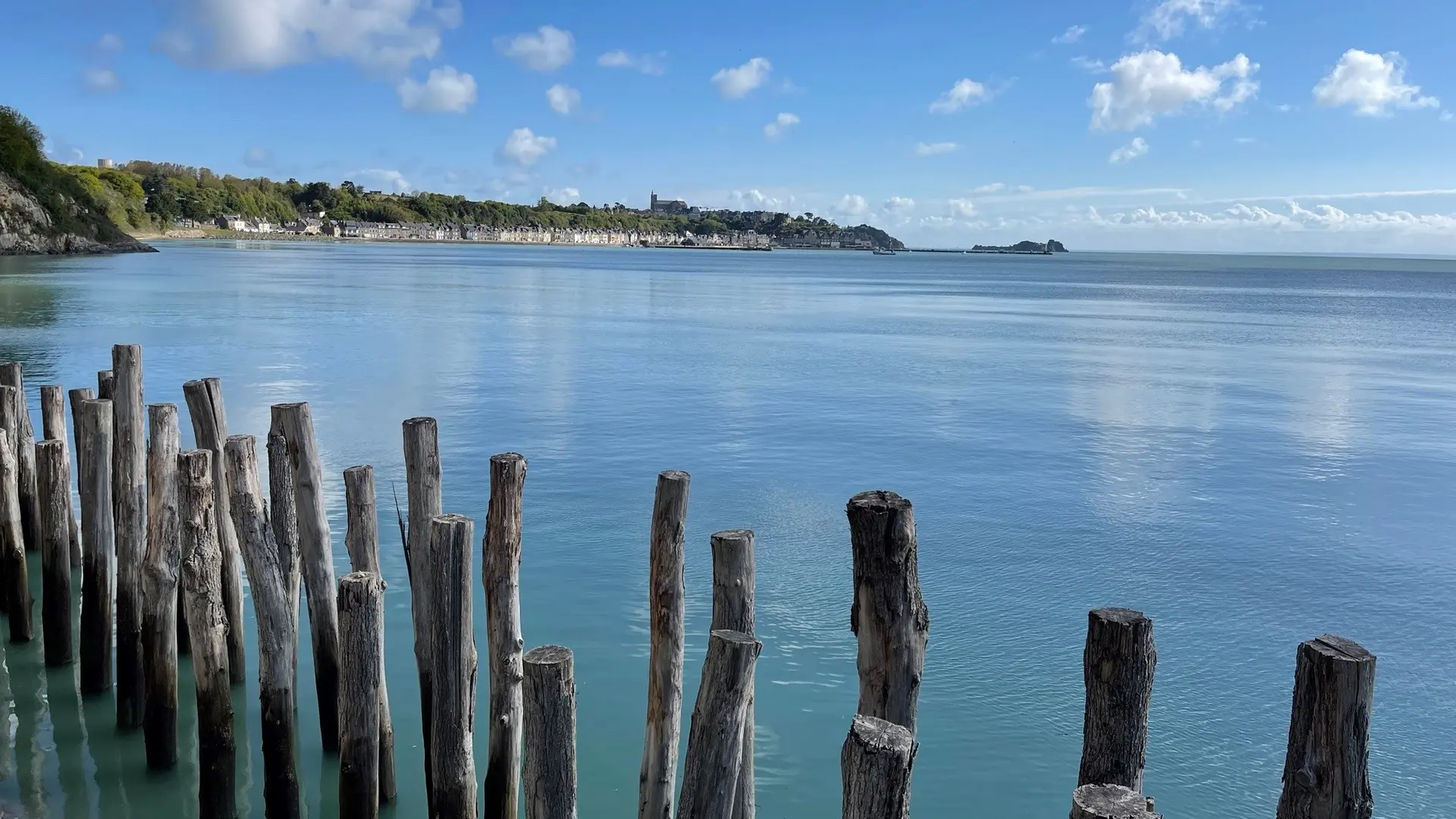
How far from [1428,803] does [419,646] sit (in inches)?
262

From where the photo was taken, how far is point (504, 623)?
5590mm

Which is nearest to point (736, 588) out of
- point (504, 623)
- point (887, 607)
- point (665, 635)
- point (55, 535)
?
point (665, 635)

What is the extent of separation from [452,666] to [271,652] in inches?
55.5

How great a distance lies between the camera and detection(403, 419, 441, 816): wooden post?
5586 millimetres

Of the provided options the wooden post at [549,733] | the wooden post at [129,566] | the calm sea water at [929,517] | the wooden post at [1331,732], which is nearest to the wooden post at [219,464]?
the wooden post at [129,566]

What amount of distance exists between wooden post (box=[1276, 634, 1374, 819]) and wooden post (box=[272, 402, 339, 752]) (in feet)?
16.6

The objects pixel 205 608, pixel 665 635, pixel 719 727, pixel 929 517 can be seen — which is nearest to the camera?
pixel 719 727

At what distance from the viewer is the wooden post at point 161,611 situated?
673cm

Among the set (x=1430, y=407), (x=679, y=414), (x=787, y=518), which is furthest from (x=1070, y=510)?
(x=1430, y=407)

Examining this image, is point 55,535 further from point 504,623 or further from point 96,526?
point 504,623

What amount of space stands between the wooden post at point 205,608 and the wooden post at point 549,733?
2.40m

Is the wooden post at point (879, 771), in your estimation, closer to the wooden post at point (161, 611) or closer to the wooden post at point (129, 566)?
the wooden post at point (161, 611)

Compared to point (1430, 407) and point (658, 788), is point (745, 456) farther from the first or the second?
point (1430, 407)

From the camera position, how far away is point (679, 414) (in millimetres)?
21281
